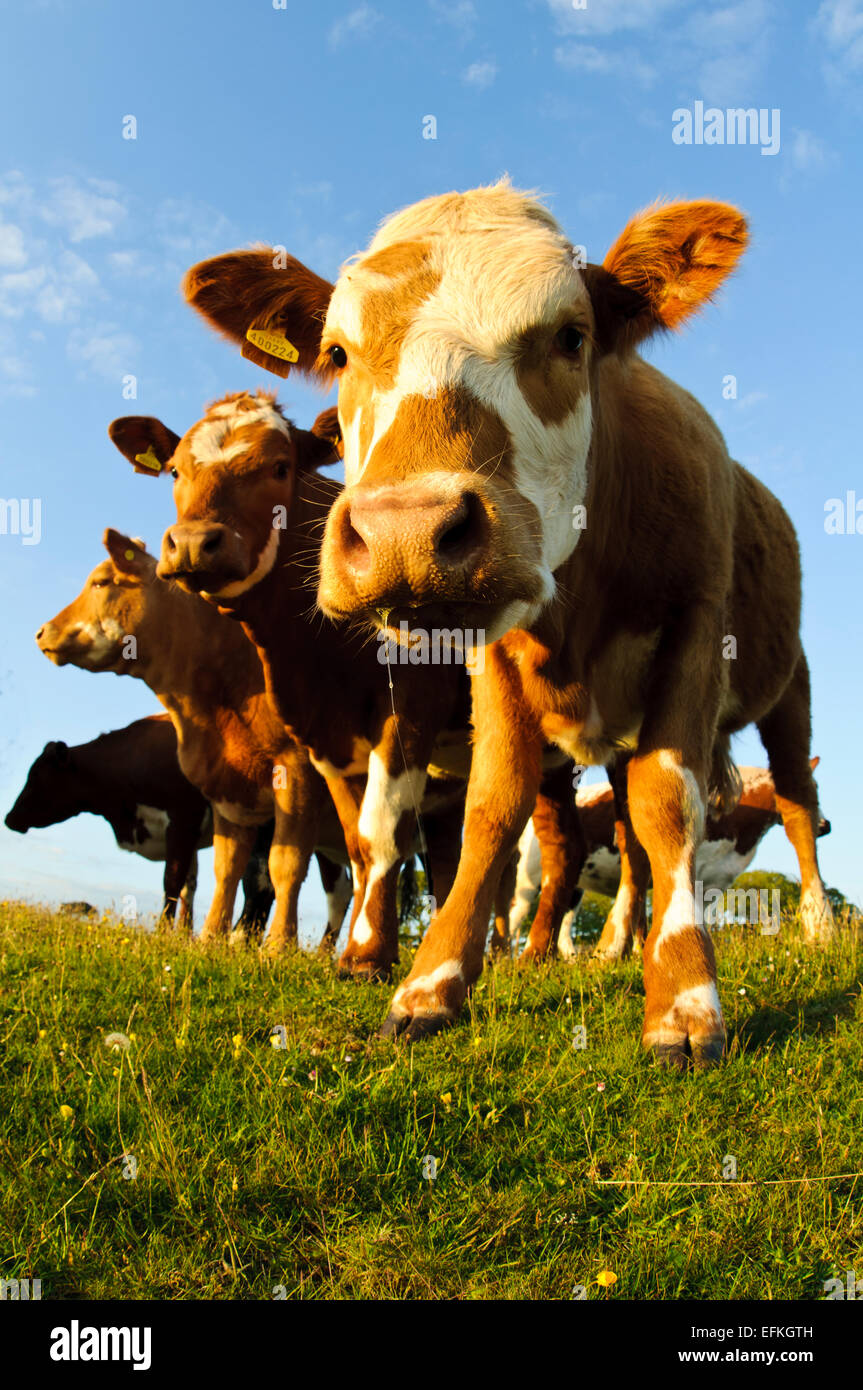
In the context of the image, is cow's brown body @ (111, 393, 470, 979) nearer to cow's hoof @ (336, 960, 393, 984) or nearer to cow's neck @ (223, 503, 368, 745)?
cow's neck @ (223, 503, 368, 745)

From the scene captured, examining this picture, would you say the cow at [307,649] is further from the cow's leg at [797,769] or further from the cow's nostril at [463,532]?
the cow's nostril at [463,532]

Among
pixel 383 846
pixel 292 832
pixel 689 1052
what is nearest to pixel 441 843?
pixel 292 832

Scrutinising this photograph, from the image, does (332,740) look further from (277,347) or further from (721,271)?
(721,271)

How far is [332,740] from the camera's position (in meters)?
7.65

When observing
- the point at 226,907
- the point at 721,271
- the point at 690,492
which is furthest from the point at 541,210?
the point at 226,907

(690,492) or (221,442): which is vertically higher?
(221,442)

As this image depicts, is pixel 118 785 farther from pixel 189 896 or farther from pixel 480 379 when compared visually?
pixel 480 379

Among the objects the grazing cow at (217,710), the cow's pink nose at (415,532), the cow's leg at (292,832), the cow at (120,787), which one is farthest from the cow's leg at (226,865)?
the cow's pink nose at (415,532)

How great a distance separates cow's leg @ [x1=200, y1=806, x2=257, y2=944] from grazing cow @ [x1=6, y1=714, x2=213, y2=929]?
4.24m

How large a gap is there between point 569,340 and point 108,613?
28.0 ft

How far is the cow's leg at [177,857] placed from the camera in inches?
486

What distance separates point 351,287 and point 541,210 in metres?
1.11

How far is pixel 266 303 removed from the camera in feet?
18.9
